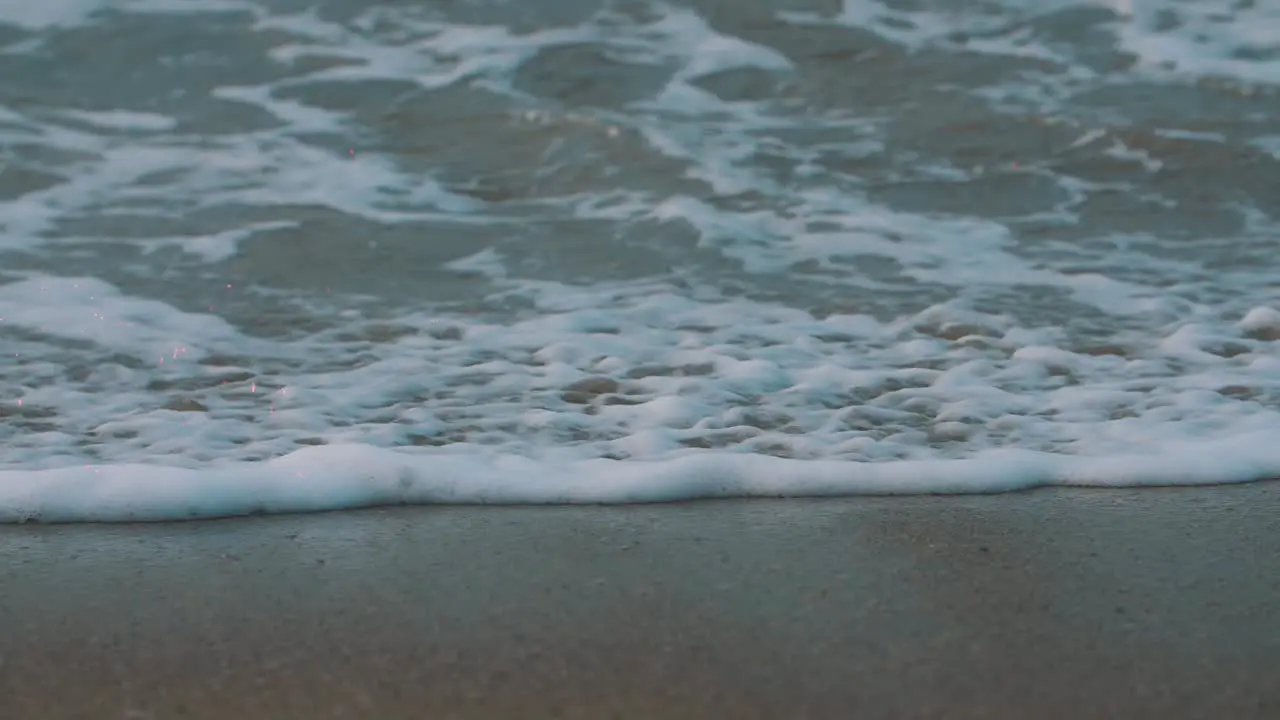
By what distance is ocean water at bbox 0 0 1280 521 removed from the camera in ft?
8.66

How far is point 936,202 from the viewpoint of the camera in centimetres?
429

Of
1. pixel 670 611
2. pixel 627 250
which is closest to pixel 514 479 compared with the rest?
pixel 670 611

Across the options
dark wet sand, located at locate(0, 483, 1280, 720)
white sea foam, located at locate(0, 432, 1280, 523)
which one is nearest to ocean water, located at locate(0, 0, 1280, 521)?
white sea foam, located at locate(0, 432, 1280, 523)

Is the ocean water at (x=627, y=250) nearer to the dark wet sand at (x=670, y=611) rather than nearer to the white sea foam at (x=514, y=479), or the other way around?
the white sea foam at (x=514, y=479)

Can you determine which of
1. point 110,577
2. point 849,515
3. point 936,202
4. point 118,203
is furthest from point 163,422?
point 936,202

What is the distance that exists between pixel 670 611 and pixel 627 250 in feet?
6.39

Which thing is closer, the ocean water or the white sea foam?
the white sea foam

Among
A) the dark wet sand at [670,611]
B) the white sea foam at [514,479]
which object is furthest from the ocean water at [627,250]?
the dark wet sand at [670,611]

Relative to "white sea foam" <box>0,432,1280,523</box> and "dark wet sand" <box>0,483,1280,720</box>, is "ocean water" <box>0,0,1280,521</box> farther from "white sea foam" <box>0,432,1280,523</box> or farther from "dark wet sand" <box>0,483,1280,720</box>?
"dark wet sand" <box>0,483,1280,720</box>

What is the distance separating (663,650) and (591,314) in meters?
1.58

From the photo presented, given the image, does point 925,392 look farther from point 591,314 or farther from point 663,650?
point 663,650

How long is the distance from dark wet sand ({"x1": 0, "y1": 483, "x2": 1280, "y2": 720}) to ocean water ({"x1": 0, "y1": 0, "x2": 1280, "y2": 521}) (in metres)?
0.13

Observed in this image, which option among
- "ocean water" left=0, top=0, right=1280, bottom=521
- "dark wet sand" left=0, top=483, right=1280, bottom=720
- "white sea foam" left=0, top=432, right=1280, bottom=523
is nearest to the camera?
"dark wet sand" left=0, top=483, right=1280, bottom=720

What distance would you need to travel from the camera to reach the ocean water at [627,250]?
2.64m
